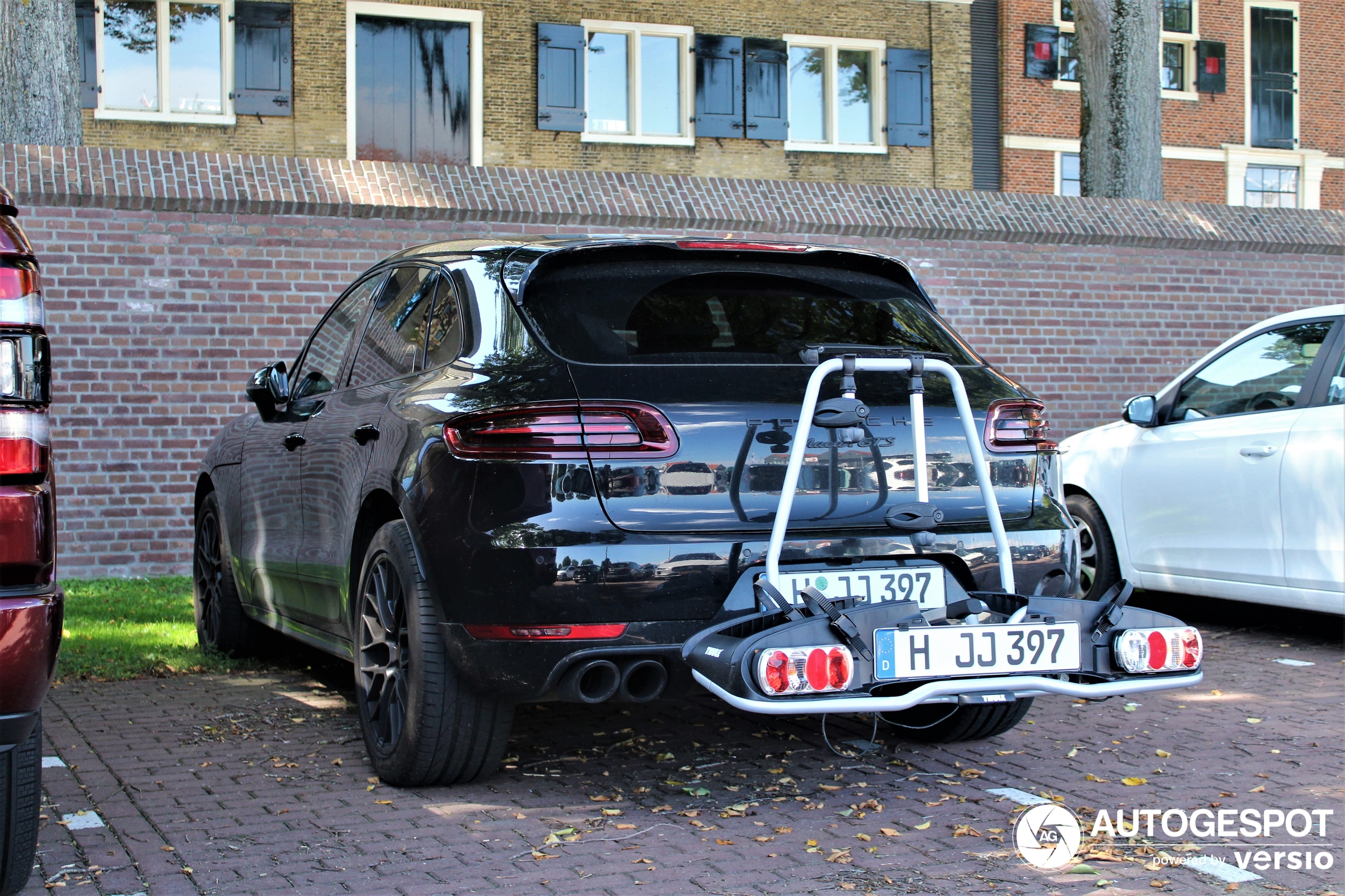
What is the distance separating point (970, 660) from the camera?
3477 millimetres

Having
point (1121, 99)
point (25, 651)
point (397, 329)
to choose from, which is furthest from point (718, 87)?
point (25, 651)

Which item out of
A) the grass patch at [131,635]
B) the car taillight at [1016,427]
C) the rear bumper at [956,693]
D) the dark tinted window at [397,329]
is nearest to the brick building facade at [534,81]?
the grass patch at [131,635]

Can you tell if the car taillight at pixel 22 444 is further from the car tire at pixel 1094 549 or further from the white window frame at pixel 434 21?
the white window frame at pixel 434 21

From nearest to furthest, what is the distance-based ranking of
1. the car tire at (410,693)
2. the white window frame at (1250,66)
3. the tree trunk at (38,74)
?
the car tire at (410,693)
the tree trunk at (38,74)
the white window frame at (1250,66)

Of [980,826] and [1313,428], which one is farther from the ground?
[1313,428]

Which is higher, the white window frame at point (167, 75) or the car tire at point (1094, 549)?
the white window frame at point (167, 75)

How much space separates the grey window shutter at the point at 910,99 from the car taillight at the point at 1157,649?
74.7ft

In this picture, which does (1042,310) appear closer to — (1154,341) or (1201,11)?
(1154,341)

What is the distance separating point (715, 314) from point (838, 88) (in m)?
22.5

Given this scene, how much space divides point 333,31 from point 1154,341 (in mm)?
15855

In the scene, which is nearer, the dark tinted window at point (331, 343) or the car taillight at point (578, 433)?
the car taillight at point (578, 433)

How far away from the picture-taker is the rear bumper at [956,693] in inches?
133

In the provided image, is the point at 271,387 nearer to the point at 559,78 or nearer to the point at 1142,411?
the point at 1142,411

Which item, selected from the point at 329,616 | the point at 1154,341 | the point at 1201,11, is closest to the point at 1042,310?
the point at 1154,341
